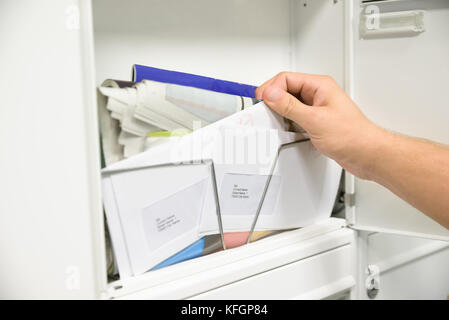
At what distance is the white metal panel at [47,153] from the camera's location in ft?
1.54

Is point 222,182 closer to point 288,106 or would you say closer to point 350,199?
point 288,106

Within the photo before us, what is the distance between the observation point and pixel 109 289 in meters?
0.55

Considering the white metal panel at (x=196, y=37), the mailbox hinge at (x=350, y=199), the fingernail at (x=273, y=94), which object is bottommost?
the mailbox hinge at (x=350, y=199)

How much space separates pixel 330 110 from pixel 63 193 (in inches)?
16.7

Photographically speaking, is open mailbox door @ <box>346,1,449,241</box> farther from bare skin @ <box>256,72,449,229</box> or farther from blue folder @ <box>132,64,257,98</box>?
blue folder @ <box>132,64,257,98</box>

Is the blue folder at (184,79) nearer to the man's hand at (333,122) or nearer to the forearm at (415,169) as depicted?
the man's hand at (333,122)

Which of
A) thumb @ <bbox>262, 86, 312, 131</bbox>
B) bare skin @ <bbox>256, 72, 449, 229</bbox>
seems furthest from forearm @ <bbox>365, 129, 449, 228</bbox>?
thumb @ <bbox>262, 86, 312, 131</bbox>

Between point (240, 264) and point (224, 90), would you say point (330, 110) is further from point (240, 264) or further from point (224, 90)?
point (240, 264)

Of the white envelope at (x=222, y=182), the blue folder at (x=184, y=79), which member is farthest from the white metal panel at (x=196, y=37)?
the white envelope at (x=222, y=182)

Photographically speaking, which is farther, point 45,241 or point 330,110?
point 330,110

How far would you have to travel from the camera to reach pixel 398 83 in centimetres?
76

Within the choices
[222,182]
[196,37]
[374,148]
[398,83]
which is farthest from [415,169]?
[196,37]

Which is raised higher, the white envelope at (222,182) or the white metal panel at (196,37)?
the white metal panel at (196,37)
